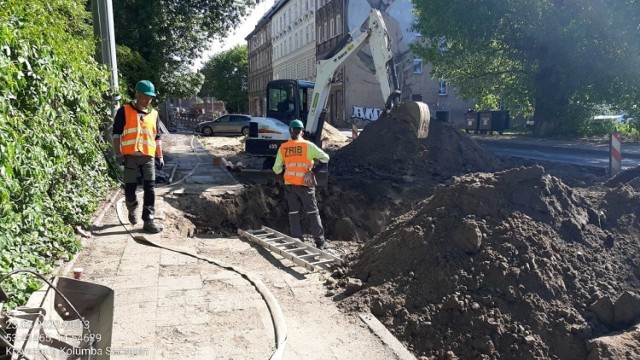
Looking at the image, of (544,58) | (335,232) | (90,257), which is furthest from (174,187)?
(544,58)

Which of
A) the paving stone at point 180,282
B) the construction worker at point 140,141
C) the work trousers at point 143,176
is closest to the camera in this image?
the paving stone at point 180,282

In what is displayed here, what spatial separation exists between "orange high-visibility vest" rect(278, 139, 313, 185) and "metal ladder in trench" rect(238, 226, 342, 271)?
861 millimetres

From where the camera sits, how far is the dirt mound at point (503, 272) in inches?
170

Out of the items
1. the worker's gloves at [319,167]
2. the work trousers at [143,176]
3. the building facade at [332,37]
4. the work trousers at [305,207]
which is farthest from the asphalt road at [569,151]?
the building facade at [332,37]

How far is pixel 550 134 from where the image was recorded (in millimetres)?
25969

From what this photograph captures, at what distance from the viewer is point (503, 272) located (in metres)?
4.79

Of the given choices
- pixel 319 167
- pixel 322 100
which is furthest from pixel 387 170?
pixel 319 167

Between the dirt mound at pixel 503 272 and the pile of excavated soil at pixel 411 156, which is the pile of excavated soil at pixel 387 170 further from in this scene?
the dirt mound at pixel 503 272

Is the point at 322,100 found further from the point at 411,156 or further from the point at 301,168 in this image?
the point at 301,168

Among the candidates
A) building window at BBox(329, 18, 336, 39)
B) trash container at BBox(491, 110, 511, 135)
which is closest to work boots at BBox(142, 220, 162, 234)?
trash container at BBox(491, 110, 511, 135)

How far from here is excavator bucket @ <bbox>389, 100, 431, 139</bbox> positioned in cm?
1242

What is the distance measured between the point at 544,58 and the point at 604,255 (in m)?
20.0

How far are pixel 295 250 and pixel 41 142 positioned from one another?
311 centimetres

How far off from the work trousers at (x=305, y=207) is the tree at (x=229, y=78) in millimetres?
65958
